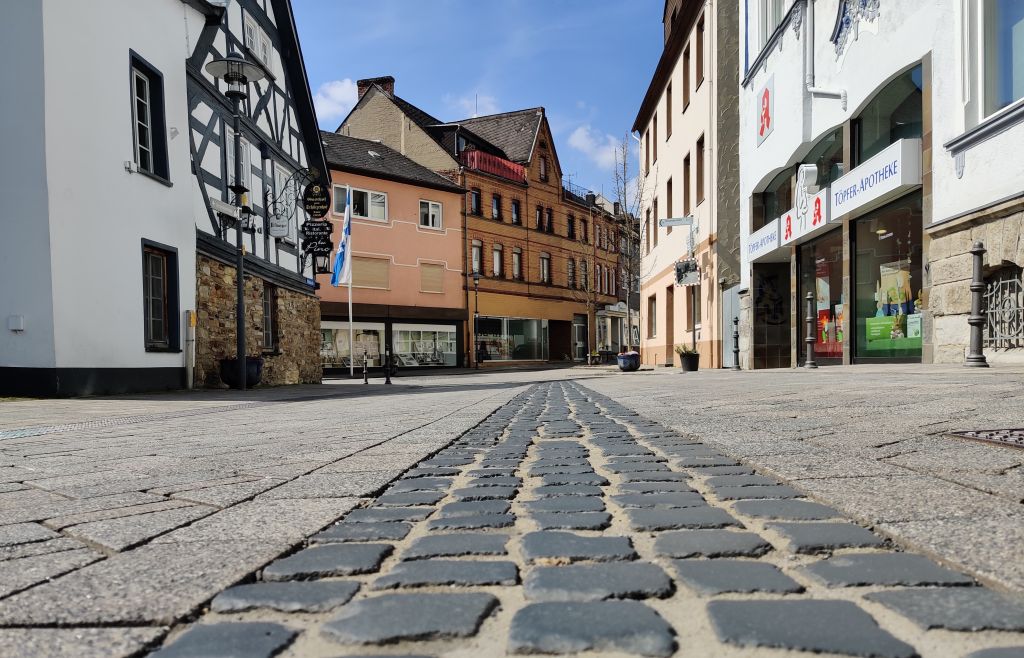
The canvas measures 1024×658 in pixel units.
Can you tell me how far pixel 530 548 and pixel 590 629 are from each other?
0.58 m

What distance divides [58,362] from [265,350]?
7.31 m

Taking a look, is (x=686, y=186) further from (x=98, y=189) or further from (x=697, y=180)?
(x=98, y=189)

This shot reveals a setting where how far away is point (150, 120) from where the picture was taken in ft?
41.4

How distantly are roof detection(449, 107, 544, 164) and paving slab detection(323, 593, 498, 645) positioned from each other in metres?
40.9

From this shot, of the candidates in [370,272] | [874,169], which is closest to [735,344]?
[874,169]

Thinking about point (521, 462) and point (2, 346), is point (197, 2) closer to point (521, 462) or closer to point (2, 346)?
point (2, 346)

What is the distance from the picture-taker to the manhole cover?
3139mm

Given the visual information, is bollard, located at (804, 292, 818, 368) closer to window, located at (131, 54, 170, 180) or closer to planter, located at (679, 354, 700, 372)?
planter, located at (679, 354, 700, 372)

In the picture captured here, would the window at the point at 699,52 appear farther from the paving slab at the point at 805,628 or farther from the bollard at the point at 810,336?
the paving slab at the point at 805,628

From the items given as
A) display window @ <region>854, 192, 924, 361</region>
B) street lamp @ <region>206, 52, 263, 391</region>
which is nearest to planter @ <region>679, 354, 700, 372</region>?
display window @ <region>854, 192, 924, 361</region>

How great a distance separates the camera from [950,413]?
4.49m

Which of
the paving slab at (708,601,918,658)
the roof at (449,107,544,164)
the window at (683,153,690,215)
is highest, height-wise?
the roof at (449,107,544,164)

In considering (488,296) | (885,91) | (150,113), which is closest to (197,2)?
(150,113)

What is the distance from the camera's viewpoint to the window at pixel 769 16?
51.6 ft
